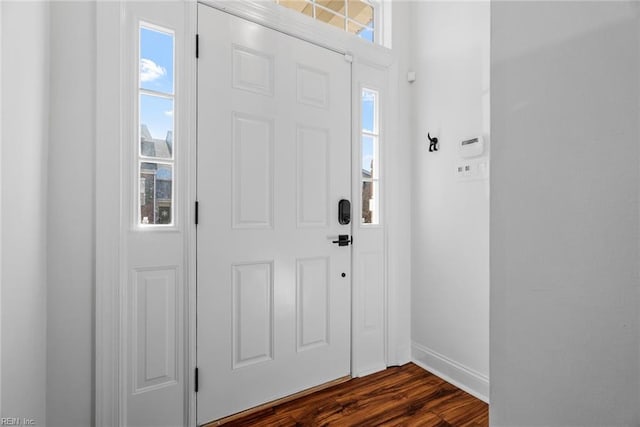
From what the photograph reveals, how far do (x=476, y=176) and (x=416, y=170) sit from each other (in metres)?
0.49

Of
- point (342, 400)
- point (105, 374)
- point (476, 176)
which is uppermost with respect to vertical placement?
point (476, 176)

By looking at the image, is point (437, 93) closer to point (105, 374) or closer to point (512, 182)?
point (512, 182)

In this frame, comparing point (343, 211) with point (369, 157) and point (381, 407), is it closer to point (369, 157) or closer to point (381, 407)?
point (369, 157)

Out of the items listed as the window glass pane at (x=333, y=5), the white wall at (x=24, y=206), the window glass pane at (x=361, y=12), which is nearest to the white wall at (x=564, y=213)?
the white wall at (x=24, y=206)

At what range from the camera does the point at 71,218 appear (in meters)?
1.31

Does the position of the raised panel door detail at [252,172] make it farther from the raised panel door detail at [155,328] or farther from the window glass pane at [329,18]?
the window glass pane at [329,18]

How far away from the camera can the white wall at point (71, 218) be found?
1.28m

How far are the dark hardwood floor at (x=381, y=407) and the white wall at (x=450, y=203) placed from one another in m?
0.17

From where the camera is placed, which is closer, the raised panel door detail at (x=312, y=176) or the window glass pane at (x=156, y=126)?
the window glass pane at (x=156, y=126)

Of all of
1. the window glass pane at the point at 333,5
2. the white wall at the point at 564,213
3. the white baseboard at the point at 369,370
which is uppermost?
the window glass pane at the point at 333,5

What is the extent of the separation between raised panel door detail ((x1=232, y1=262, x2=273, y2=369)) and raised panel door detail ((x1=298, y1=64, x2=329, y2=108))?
39.2 inches

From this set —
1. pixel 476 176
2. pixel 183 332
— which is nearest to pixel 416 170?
pixel 476 176

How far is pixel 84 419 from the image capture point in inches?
52.6

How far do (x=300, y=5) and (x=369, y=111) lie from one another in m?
0.77
